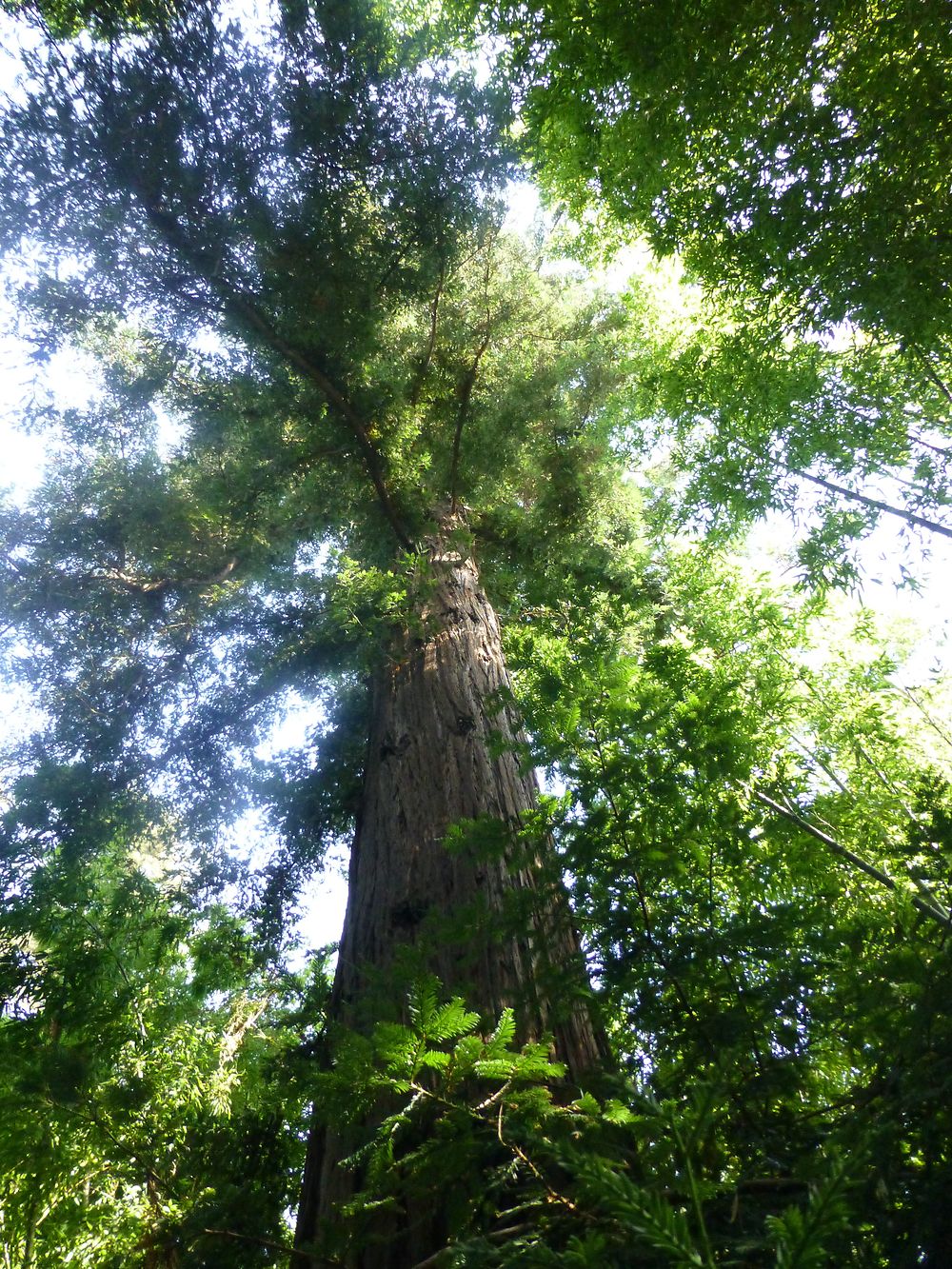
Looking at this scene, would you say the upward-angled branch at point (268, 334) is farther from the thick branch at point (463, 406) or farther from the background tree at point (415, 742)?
the thick branch at point (463, 406)

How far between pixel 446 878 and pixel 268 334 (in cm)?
410

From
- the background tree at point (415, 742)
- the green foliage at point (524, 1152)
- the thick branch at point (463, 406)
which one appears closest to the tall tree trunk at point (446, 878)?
the background tree at point (415, 742)

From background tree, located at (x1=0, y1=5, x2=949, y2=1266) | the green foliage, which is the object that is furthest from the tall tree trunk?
the green foliage

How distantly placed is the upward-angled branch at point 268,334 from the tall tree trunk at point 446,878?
89cm

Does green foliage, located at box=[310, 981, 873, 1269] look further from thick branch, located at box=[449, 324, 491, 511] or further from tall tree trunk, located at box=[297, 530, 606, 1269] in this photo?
thick branch, located at box=[449, 324, 491, 511]

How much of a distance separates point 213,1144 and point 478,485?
18.2 ft

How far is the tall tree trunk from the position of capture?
192 centimetres

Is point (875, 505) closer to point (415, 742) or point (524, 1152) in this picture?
point (415, 742)

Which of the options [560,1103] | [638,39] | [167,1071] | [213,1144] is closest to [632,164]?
[638,39]

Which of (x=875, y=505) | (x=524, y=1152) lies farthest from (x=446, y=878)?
(x=875, y=505)

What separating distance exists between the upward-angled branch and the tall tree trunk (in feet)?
2.92

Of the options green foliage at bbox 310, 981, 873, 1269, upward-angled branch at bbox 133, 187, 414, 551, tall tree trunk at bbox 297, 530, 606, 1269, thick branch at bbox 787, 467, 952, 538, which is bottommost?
green foliage at bbox 310, 981, 873, 1269

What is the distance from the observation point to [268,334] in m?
Result: 5.35

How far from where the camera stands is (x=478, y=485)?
23.2ft
